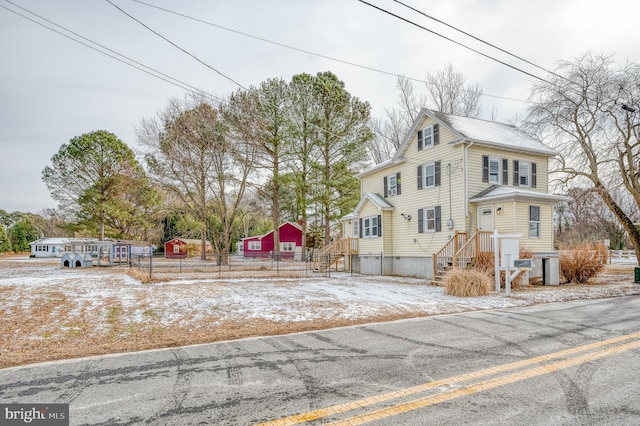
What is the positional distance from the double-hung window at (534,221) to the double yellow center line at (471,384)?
11753 mm

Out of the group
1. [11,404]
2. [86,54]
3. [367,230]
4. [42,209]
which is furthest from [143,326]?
[42,209]

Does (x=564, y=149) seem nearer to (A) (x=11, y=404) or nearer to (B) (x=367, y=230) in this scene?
(B) (x=367, y=230)

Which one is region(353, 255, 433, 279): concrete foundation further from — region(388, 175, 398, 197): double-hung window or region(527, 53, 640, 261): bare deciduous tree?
region(527, 53, 640, 261): bare deciduous tree

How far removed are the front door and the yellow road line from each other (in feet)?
39.5

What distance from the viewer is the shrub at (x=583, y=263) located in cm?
1647

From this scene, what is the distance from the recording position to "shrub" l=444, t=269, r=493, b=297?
37.3 feet

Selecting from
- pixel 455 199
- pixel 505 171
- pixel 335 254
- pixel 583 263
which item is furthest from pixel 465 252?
pixel 335 254

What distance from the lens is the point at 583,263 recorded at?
16469 millimetres

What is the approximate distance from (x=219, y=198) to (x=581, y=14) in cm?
2501

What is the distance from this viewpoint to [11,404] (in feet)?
11.7

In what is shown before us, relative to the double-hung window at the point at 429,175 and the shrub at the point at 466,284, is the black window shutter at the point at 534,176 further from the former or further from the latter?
the shrub at the point at 466,284

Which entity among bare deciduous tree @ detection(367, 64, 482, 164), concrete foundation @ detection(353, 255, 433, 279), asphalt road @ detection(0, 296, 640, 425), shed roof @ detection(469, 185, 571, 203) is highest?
bare deciduous tree @ detection(367, 64, 482, 164)

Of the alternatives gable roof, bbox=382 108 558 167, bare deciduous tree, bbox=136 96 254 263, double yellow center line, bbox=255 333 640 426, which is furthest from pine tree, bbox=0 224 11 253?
double yellow center line, bbox=255 333 640 426

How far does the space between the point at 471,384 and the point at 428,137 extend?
1708 centimetres
